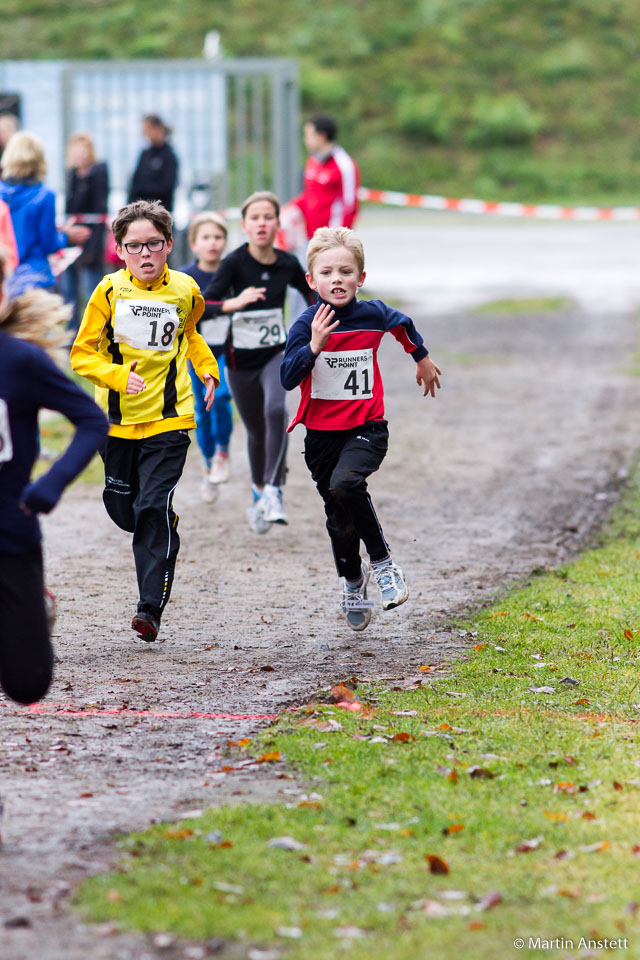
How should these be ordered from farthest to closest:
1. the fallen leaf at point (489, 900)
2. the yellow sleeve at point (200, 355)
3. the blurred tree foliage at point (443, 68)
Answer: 1. the blurred tree foliage at point (443, 68)
2. the yellow sleeve at point (200, 355)
3. the fallen leaf at point (489, 900)

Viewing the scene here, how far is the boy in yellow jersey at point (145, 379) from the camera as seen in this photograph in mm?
6695

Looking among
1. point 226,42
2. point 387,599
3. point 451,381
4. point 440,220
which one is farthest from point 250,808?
point 226,42

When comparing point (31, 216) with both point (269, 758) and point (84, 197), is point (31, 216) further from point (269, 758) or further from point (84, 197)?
point (269, 758)

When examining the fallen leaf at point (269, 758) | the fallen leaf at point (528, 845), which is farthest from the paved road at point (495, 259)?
the fallen leaf at point (528, 845)

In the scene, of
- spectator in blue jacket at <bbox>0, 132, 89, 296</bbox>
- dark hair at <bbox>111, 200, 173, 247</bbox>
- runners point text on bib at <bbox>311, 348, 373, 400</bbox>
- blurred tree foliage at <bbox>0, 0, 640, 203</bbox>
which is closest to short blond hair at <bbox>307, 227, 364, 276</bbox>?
runners point text on bib at <bbox>311, 348, 373, 400</bbox>

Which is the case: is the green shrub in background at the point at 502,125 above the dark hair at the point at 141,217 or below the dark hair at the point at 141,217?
below

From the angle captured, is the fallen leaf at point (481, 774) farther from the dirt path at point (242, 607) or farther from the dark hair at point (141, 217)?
the dark hair at point (141, 217)

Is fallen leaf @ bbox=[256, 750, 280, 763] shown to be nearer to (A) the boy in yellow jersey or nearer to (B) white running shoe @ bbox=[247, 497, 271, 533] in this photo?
(A) the boy in yellow jersey

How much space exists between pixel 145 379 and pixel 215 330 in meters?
3.02

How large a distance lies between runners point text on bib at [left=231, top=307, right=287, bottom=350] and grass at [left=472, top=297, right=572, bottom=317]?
11.4 meters

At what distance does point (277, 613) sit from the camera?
769 cm

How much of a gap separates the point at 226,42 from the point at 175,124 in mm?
25262

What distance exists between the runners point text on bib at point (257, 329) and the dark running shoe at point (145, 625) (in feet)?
9.47

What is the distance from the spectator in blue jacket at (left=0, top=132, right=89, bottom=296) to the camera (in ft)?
35.8
